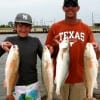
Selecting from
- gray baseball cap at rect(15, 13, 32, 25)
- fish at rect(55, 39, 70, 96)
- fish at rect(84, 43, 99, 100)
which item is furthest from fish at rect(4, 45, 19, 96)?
fish at rect(84, 43, 99, 100)

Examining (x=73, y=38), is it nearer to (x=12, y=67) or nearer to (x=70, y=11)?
(x=70, y=11)

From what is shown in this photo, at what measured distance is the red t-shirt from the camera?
7656 mm

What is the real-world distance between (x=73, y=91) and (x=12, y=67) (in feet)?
5.19

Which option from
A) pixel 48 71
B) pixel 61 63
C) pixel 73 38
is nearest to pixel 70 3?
pixel 73 38

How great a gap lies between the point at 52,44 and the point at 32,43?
0.49m

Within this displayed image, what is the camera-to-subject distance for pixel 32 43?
24.3 ft

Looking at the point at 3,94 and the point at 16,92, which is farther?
the point at 3,94

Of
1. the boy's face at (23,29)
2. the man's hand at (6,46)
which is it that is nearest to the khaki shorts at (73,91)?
the boy's face at (23,29)

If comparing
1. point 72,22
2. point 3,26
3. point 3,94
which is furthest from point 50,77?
point 3,26

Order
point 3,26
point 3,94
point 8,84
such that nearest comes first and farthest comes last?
point 8,84, point 3,94, point 3,26

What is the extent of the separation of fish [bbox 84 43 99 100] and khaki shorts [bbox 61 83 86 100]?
597mm

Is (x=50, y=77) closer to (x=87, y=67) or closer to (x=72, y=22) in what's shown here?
(x=87, y=67)

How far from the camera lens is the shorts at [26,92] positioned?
720 centimetres

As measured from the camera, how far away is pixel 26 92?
7.23m
